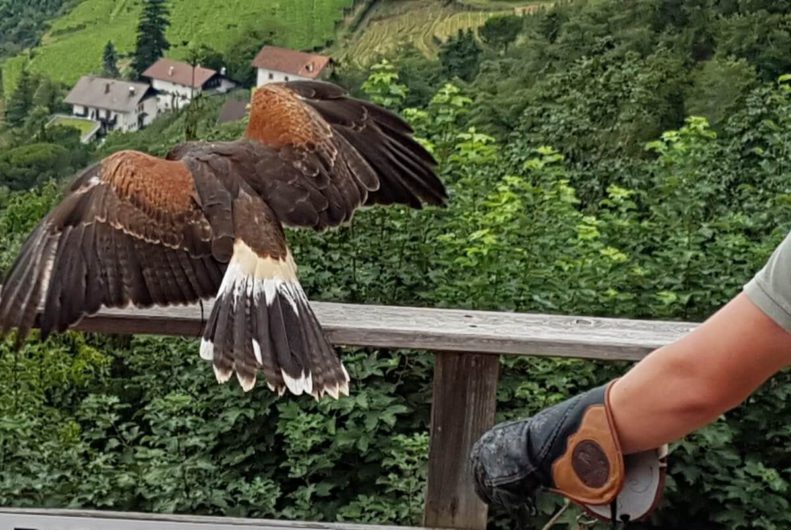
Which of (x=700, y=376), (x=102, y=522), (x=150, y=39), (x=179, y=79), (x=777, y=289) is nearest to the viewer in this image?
(x=777, y=289)

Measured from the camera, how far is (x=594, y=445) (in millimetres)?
1710

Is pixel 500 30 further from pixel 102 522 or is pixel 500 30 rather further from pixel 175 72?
pixel 102 522

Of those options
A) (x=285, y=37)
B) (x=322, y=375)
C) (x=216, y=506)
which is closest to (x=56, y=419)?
(x=216, y=506)

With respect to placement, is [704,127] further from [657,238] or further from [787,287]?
[787,287]

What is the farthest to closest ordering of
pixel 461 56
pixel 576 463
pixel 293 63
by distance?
pixel 461 56, pixel 293 63, pixel 576 463

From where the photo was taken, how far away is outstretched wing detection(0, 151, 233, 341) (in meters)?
3.07

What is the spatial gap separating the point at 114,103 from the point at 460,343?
17056 millimetres

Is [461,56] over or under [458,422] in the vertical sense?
over

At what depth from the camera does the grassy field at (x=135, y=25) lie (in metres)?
22.5

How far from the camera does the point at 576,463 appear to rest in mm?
1757

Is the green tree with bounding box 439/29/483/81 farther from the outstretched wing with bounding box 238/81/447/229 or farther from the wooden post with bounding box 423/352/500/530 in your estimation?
the wooden post with bounding box 423/352/500/530

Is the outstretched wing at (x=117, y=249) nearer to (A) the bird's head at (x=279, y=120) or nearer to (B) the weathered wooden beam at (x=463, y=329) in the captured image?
(B) the weathered wooden beam at (x=463, y=329)

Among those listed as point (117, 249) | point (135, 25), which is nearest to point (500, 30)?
point (135, 25)

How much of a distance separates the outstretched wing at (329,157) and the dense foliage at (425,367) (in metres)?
0.46
